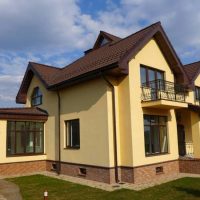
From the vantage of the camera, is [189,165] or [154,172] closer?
[154,172]

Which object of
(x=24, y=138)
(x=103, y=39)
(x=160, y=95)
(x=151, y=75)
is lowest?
(x=24, y=138)

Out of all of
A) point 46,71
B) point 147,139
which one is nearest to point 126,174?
point 147,139

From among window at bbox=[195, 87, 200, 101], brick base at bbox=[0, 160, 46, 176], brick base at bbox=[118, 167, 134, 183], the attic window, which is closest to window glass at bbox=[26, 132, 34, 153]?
brick base at bbox=[0, 160, 46, 176]

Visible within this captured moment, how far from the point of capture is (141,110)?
41.2ft

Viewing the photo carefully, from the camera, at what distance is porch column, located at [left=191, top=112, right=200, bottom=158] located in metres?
15.4

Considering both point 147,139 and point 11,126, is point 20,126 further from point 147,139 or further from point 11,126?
point 147,139

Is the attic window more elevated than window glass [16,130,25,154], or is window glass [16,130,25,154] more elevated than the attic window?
the attic window

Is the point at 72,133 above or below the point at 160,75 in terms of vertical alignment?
below

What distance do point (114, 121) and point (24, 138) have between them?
6.56 metres

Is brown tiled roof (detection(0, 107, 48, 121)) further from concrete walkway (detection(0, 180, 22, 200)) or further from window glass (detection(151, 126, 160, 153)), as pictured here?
window glass (detection(151, 126, 160, 153))

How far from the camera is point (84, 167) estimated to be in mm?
13281

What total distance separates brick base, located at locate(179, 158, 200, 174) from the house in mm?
53

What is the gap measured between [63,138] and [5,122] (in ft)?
11.2

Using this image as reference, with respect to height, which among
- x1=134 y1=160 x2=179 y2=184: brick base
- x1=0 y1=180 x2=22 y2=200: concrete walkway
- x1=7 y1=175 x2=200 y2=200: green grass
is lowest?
x1=7 y1=175 x2=200 y2=200: green grass
